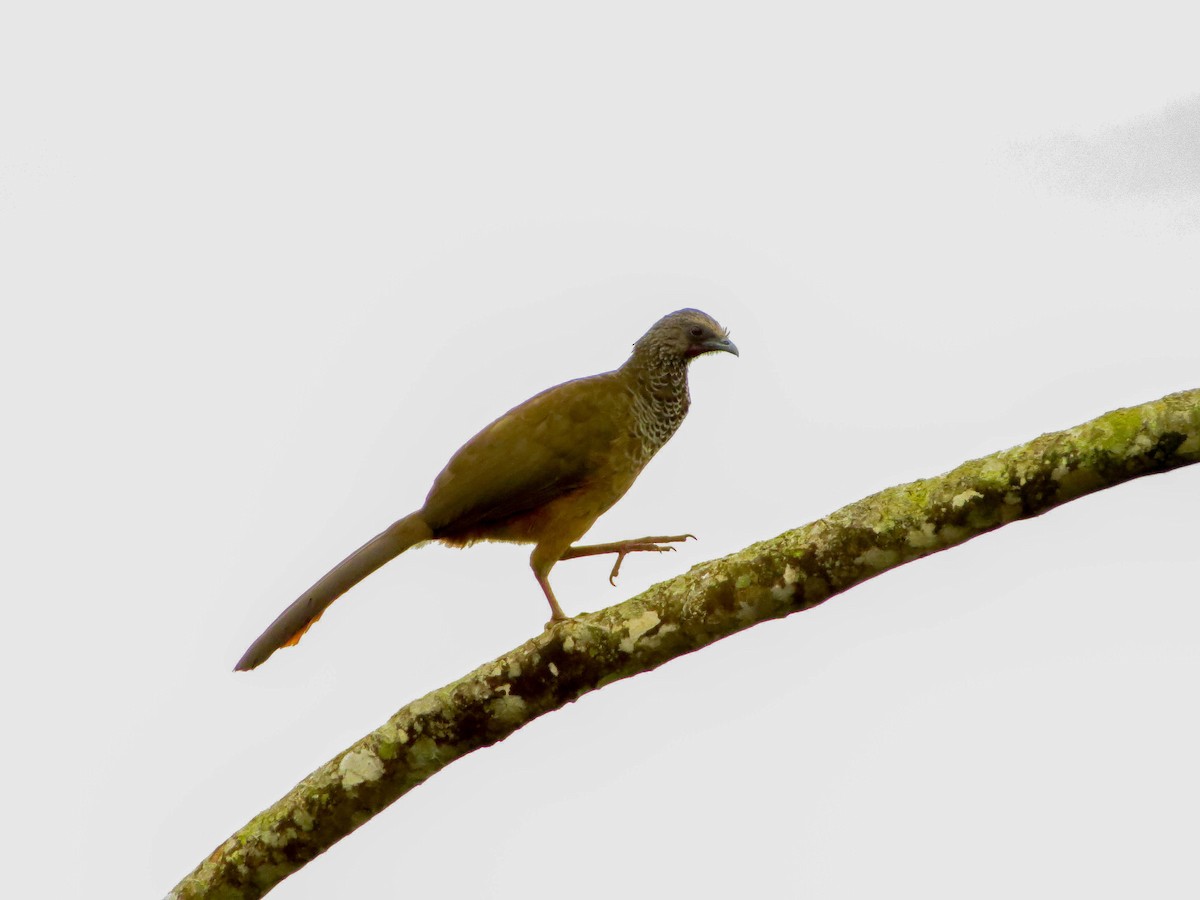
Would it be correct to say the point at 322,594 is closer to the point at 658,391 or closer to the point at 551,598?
the point at 551,598

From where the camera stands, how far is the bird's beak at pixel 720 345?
3596 mm

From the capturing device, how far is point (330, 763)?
2.96m

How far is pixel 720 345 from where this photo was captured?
360 cm

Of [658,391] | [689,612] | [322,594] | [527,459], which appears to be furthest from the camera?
[658,391]

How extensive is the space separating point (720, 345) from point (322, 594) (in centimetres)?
135

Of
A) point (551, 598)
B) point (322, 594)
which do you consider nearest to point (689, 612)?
point (551, 598)

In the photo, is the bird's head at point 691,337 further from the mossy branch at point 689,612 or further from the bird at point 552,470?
the mossy branch at point 689,612

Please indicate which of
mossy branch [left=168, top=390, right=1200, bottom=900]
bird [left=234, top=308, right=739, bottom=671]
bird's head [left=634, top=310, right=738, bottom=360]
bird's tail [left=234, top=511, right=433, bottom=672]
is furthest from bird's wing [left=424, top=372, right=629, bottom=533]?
mossy branch [left=168, top=390, right=1200, bottom=900]

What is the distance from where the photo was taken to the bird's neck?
11.6 ft

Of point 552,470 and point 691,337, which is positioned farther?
point 691,337

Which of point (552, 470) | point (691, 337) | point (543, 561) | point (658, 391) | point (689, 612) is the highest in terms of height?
point (691, 337)

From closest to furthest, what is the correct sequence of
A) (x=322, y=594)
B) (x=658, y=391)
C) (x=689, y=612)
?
(x=689, y=612) < (x=322, y=594) < (x=658, y=391)

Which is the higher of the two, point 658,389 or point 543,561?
point 658,389

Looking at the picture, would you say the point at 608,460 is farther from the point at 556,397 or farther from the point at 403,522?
the point at 403,522
